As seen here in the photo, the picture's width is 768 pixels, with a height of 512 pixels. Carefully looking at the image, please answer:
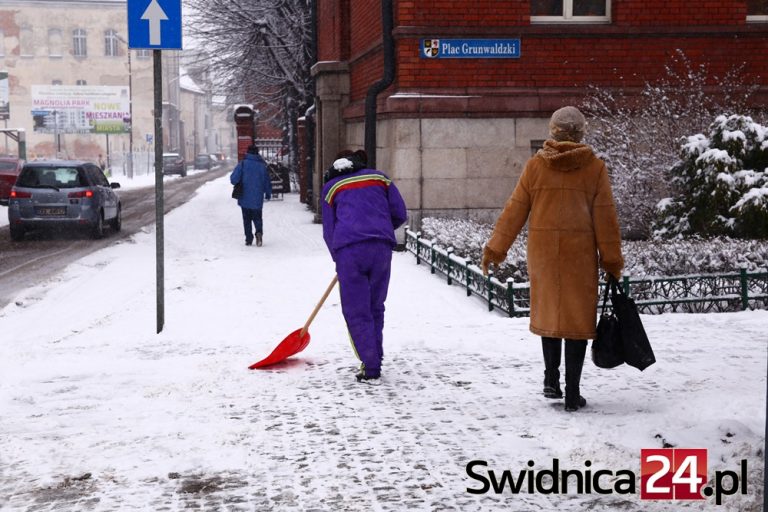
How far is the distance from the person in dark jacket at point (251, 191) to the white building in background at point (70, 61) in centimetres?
6134

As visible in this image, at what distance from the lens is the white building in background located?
258 ft

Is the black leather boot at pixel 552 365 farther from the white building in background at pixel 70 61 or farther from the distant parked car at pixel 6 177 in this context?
the white building in background at pixel 70 61

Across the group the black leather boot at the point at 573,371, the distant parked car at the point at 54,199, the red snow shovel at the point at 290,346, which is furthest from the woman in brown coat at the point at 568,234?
the distant parked car at the point at 54,199

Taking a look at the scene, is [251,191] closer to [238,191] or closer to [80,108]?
[238,191]

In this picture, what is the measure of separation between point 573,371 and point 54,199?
15.2 metres

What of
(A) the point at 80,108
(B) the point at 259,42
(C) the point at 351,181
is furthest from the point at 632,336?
(A) the point at 80,108

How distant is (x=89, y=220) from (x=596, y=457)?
52.1 ft

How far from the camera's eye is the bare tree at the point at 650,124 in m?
13.5

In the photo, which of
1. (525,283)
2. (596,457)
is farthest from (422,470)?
(525,283)

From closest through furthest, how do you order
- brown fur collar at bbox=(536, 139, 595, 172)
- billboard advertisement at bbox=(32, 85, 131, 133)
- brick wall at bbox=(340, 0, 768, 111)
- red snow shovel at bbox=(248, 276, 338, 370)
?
brown fur collar at bbox=(536, 139, 595, 172), red snow shovel at bbox=(248, 276, 338, 370), brick wall at bbox=(340, 0, 768, 111), billboard advertisement at bbox=(32, 85, 131, 133)

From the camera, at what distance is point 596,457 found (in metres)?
5.24

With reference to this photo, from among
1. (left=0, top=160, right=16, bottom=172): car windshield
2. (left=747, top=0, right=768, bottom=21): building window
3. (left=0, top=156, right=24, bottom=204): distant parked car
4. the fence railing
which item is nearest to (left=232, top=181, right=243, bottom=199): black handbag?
the fence railing

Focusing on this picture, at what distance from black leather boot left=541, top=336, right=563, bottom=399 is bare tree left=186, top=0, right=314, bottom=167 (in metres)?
23.7

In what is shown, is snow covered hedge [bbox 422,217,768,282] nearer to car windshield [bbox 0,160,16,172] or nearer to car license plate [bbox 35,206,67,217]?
car license plate [bbox 35,206,67,217]
